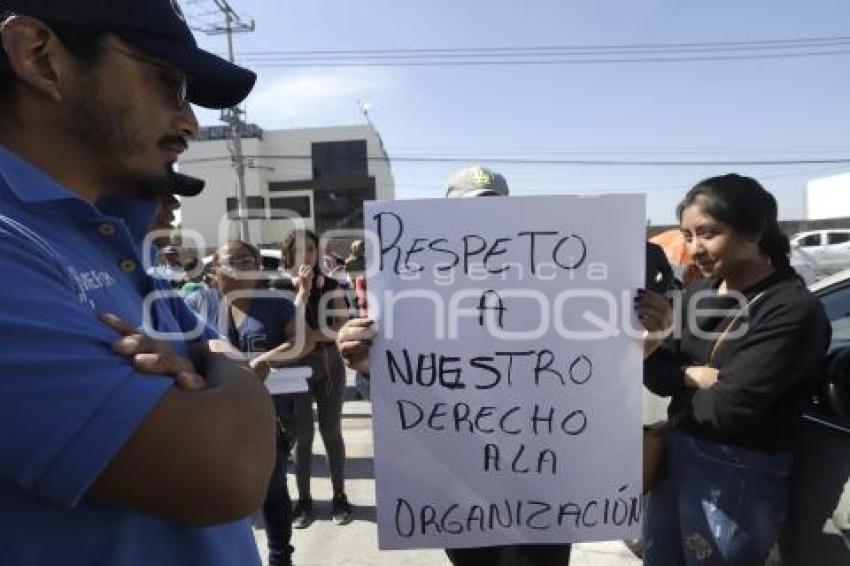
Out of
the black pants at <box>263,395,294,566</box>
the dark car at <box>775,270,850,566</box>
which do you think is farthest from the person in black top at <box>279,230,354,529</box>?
the dark car at <box>775,270,850,566</box>

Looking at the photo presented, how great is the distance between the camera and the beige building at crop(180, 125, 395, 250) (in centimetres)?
5191

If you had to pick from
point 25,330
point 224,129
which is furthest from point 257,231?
point 25,330

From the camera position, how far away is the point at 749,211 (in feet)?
6.38

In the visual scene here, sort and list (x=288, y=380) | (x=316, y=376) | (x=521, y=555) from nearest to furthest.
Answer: (x=521, y=555) < (x=288, y=380) < (x=316, y=376)

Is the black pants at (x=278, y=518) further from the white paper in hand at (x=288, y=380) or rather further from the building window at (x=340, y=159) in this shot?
the building window at (x=340, y=159)

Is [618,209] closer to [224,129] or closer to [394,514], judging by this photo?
[394,514]

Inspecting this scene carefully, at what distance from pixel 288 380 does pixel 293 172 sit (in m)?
51.9

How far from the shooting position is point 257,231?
48.5 metres

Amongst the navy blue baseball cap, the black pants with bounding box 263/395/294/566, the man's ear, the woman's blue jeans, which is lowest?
the black pants with bounding box 263/395/294/566

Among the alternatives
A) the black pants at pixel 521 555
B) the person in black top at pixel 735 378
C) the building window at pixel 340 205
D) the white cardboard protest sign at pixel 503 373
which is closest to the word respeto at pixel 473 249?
the white cardboard protest sign at pixel 503 373

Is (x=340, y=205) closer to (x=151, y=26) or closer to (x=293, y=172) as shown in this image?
(x=293, y=172)

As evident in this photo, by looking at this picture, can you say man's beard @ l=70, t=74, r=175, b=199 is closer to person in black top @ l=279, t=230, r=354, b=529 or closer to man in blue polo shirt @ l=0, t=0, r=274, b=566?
man in blue polo shirt @ l=0, t=0, r=274, b=566

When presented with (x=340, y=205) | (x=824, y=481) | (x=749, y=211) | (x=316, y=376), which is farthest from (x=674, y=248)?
(x=340, y=205)

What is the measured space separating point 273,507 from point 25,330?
268 cm
